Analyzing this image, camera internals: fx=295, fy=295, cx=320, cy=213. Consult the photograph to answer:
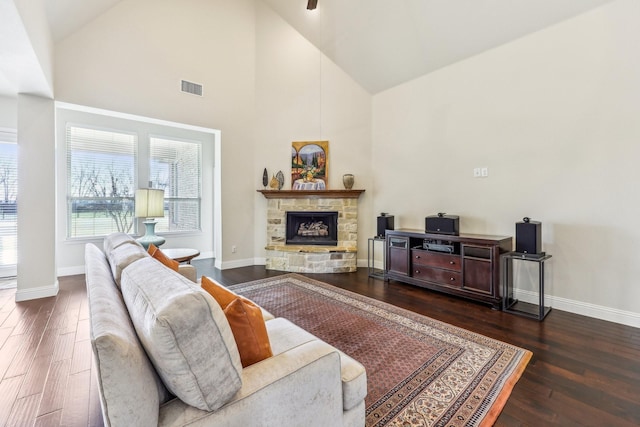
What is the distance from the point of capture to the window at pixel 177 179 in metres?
5.37

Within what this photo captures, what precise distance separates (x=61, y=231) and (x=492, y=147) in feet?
20.6

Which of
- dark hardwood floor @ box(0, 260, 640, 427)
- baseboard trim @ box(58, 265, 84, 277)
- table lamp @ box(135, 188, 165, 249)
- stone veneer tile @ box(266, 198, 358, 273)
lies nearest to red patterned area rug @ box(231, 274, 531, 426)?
dark hardwood floor @ box(0, 260, 640, 427)

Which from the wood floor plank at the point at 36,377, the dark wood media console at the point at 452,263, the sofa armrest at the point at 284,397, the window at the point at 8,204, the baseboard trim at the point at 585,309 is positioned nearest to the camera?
the sofa armrest at the point at 284,397

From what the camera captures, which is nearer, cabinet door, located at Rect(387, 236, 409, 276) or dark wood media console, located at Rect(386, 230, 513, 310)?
dark wood media console, located at Rect(386, 230, 513, 310)

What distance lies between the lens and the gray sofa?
30.5 inches

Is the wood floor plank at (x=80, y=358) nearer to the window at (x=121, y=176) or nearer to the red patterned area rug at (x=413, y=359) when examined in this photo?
the red patterned area rug at (x=413, y=359)

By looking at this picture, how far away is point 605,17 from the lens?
2848 mm

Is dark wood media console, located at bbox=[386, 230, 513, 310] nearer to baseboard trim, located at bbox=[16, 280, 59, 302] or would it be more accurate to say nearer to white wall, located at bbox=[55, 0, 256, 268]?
white wall, located at bbox=[55, 0, 256, 268]

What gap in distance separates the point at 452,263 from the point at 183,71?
4.70 meters

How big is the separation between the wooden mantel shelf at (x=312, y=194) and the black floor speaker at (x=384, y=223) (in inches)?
25.6

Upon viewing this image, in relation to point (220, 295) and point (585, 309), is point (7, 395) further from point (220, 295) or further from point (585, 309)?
point (585, 309)

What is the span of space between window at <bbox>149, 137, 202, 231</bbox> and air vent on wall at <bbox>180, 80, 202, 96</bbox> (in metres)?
1.33

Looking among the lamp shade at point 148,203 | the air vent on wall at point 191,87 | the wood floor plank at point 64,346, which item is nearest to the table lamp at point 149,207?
the lamp shade at point 148,203

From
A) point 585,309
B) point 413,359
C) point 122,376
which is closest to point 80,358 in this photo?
point 122,376
